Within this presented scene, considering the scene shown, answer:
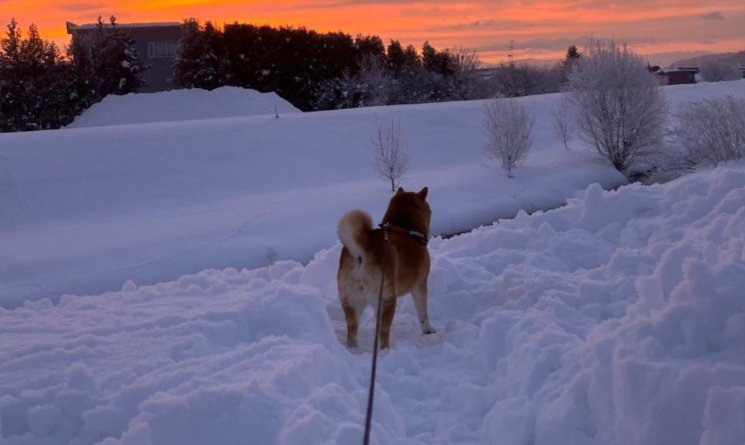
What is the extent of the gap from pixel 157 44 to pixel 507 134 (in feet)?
120

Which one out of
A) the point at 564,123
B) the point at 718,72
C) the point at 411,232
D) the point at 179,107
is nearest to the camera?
the point at 411,232

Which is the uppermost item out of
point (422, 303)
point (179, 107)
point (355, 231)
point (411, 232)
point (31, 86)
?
point (31, 86)

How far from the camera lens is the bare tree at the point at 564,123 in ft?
102

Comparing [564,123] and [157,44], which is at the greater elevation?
[157,44]

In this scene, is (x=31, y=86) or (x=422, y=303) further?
(x=31, y=86)

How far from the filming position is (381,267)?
5895 millimetres

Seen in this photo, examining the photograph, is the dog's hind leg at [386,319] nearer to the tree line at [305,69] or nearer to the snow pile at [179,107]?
the snow pile at [179,107]

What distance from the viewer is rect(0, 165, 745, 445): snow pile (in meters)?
3.53

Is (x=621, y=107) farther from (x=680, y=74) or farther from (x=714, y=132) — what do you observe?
(x=680, y=74)

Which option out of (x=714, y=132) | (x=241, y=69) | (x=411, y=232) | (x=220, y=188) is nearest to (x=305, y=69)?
(x=241, y=69)

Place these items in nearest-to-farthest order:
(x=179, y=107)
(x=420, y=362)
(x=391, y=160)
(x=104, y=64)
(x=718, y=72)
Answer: (x=420, y=362) < (x=391, y=160) < (x=179, y=107) < (x=104, y=64) < (x=718, y=72)

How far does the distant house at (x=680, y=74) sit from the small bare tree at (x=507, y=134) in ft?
178

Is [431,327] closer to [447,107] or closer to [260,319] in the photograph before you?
[260,319]

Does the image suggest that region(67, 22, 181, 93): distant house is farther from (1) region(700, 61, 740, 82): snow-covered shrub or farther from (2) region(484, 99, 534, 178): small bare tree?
(1) region(700, 61, 740, 82): snow-covered shrub
